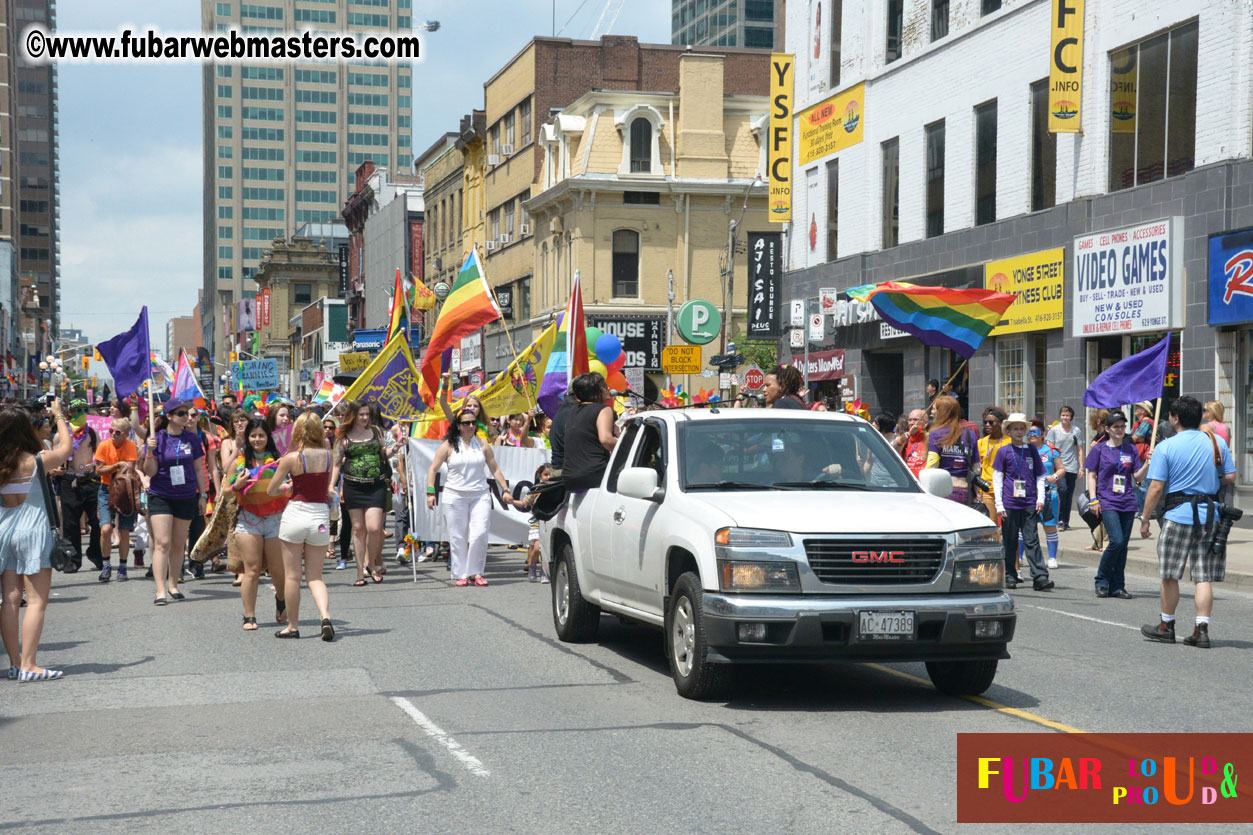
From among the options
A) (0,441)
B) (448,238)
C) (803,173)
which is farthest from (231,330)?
(0,441)

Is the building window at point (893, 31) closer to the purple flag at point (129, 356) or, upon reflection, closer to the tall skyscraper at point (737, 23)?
the purple flag at point (129, 356)

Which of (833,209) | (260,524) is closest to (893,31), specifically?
(833,209)

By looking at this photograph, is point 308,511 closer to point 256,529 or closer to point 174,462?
point 256,529

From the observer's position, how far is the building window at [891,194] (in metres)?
30.7

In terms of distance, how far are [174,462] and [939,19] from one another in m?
20.2

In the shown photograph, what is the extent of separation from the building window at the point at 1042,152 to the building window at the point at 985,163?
4.15ft

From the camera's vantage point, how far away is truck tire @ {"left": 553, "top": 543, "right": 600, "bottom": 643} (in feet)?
34.6

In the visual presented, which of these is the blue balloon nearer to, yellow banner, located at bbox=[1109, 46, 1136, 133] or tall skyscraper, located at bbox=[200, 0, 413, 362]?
yellow banner, located at bbox=[1109, 46, 1136, 133]

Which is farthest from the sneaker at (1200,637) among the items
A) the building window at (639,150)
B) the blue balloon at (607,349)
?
the building window at (639,150)

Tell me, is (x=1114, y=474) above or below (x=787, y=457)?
below

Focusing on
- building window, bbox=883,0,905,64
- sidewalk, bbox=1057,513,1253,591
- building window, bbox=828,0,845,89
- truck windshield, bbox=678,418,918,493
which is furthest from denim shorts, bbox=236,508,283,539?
building window, bbox=828,0,845,89

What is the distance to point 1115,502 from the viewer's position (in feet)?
47.1

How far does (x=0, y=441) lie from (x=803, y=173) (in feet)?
91.0

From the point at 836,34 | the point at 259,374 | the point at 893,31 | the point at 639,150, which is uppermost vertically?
the point at 639,150
